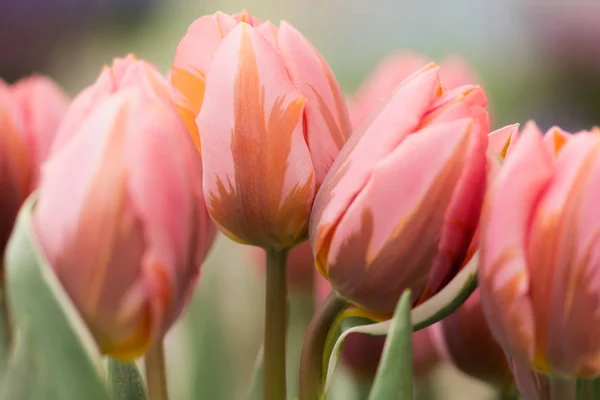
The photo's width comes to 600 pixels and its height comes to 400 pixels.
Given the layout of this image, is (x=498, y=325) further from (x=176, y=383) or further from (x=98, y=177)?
(x=176, y=383)

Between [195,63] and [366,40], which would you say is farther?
[366,40]

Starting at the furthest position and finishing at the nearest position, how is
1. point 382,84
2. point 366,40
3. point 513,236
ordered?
point 366,40 → point 382,84 → point 513,236

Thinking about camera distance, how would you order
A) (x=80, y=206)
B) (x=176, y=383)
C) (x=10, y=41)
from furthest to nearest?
(x=10, y=41) < (x=176, y=383) < (x=80, y=206)

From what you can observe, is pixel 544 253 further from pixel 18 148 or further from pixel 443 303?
pixel 18 148

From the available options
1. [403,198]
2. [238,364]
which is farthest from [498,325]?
[238,364]

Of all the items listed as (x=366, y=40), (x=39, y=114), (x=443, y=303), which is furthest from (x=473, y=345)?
(x=366, y=40)

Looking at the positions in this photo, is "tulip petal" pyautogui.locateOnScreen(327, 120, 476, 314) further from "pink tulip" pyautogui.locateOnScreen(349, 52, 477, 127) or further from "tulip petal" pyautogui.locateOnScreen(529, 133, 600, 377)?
"pink tulip" pyautogui.locateOnScreen(349, 52, 477, 127)

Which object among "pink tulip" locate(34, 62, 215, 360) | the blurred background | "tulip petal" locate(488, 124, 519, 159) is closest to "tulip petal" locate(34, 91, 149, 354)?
"pink tulip" locate(34, 62, 215, 360)
